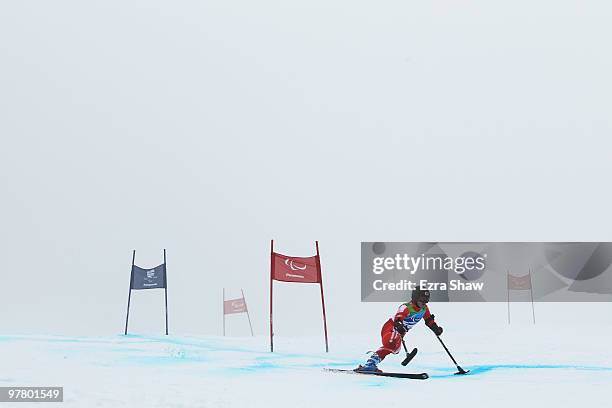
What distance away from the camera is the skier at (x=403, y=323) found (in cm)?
1136

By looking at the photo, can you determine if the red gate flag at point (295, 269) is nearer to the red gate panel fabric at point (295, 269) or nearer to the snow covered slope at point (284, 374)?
the red gate panel fabric at point (295, 269)

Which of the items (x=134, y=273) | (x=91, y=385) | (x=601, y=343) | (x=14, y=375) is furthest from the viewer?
(x=134, y=273)

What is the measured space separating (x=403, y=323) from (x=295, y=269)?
4.73 metres

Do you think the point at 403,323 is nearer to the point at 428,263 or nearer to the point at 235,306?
the point at 428,263

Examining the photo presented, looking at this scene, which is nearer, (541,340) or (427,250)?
(541,340)

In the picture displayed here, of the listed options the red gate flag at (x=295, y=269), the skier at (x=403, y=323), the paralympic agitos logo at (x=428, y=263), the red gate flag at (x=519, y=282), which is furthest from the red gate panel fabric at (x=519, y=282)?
the skier at (x=403, y=323)

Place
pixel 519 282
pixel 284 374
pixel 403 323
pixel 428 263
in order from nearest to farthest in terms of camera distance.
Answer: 1. pixel 403 323
2. pixel 284 374
3. pixel 519 282
4. pixel 428 263

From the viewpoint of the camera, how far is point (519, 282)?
28.8 meters

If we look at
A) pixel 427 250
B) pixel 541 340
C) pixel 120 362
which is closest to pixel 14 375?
pixel 120 362

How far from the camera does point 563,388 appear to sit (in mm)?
10422

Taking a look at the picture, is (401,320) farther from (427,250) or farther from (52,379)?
(427,250)

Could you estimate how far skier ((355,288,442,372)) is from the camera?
11359 millimetres

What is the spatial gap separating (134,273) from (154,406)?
45.2 feet

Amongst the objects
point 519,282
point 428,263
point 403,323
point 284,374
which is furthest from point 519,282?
point 284,374
